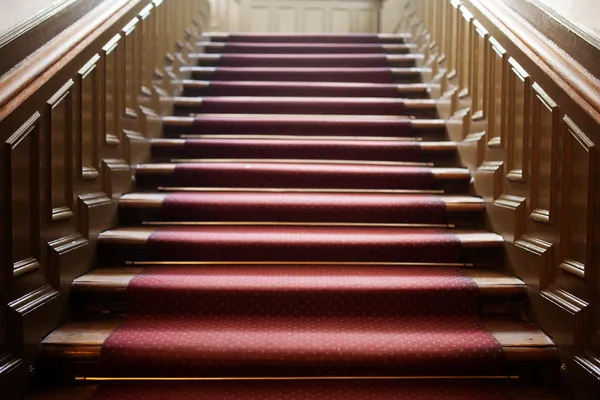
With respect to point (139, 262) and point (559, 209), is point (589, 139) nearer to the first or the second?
point (559, 209)

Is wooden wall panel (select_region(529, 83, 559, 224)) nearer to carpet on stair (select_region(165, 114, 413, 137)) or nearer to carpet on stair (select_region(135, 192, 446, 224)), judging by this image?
carpet on stair (select_region(135, 192, 446, 224))

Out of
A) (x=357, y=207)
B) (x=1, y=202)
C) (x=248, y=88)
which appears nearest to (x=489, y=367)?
(x=357, y=207)

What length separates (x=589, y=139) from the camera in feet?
4.70

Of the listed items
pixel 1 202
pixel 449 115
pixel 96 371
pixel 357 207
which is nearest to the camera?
pixel 1 202

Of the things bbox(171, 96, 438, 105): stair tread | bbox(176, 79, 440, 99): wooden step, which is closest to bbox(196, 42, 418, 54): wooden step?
bbox(176, 79, 440, 99): wooden step

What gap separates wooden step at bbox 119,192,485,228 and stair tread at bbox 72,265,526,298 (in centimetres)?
34

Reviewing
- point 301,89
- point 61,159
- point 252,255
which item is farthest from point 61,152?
point 301,89

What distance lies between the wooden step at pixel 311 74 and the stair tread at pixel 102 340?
2305 millimetres

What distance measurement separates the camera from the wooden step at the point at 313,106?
311 cm

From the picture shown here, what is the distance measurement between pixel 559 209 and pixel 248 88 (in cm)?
226

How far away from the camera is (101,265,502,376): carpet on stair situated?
1517 millimetres

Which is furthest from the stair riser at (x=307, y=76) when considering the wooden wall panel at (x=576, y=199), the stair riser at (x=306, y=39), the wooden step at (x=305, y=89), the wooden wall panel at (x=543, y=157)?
the wooden wall panel at (x=576, y=199)

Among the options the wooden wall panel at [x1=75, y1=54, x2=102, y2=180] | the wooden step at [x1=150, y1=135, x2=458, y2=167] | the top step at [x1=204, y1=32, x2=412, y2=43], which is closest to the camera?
the wooden wall panel at [x1=75, y1=54, x2=102, y2=180]

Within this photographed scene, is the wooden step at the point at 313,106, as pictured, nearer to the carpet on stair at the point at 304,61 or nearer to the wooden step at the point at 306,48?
the carpet on stair at the point at 304,61
